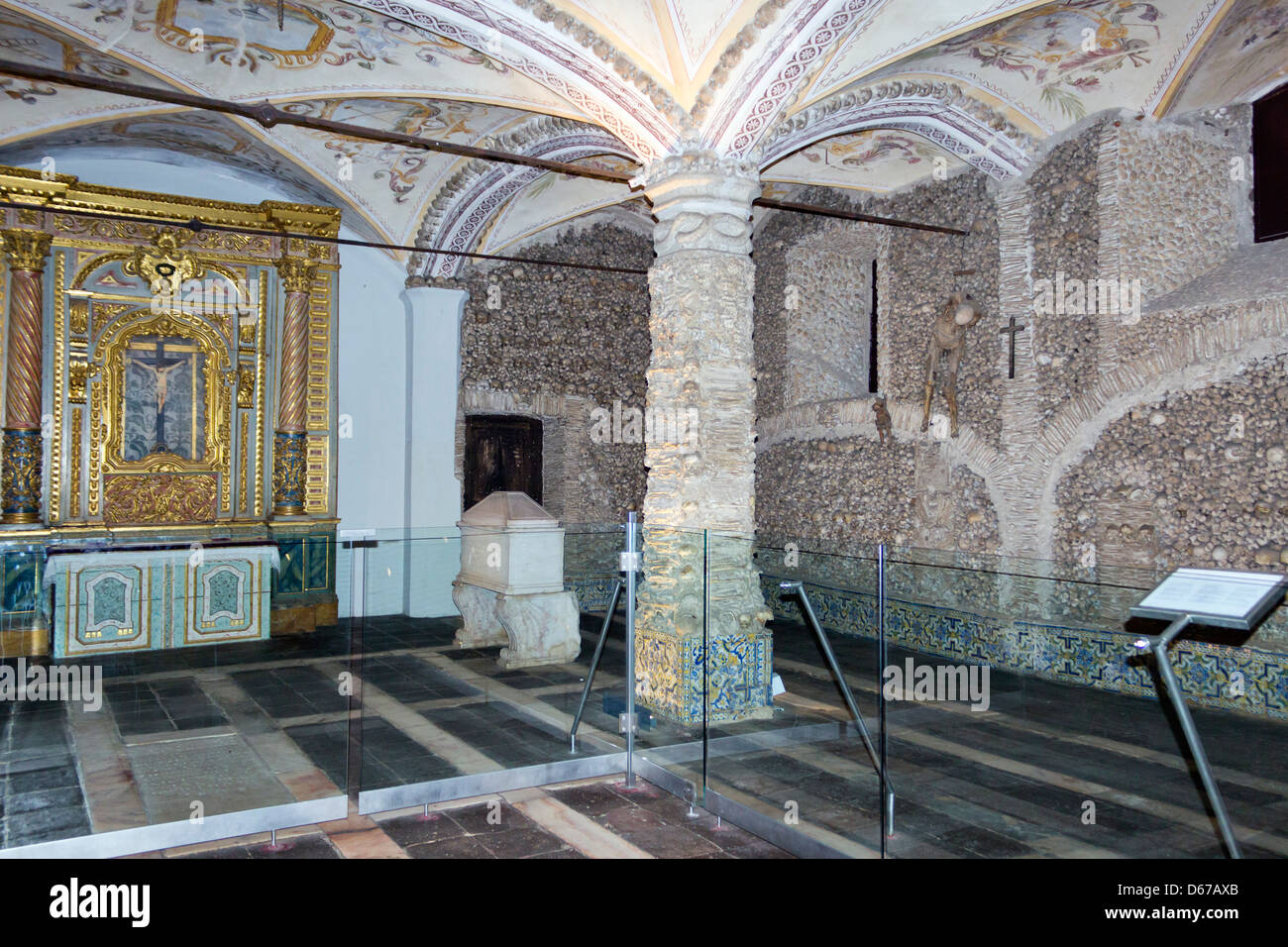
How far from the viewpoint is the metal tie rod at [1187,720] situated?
98.0 inches

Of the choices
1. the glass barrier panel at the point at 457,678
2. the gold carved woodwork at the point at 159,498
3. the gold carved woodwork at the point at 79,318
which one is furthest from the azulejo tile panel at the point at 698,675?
the gold carved woodwork at the point at 79,318

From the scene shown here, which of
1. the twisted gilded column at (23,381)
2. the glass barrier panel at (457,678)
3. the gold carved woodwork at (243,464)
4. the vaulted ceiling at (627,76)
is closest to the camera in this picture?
the glass barrier panel at (457,678)

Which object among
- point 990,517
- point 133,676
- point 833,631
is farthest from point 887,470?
point 133,676

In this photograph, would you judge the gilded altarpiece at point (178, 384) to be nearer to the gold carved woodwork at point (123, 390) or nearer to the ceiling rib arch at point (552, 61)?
the gold carved woodwork at point (123, 390)

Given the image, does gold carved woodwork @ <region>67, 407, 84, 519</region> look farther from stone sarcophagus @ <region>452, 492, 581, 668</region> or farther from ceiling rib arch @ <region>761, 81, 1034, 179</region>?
ceiling rib arch @ <region>761, 81, 1034, 179</region>

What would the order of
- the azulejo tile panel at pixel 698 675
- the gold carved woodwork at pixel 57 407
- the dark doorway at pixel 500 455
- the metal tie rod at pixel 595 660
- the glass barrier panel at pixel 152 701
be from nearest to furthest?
the glass barrier panel at pixel 152 701 → the metal tie rod at pixel 595 660 → the azulejo tile panel at pixel 698 675 → the gold carved woodwork at pixel 57 407 → the dark doorway at pixel 500 455

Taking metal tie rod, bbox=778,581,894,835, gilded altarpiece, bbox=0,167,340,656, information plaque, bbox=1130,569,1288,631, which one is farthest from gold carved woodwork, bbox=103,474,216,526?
information plaque, bbox=1130,569,1288,631

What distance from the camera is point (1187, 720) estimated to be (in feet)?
8.49

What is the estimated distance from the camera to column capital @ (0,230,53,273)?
7757mm

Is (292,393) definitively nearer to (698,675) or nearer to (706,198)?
(706,198)

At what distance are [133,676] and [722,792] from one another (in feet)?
10.8

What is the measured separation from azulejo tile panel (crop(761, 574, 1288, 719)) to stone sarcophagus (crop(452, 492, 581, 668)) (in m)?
1.84

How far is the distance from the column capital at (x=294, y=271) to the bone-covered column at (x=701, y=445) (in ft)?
15.6

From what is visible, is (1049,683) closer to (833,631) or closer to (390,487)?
(833,631)
